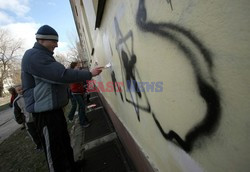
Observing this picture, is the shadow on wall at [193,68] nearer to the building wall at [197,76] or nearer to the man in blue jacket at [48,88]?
the building wall at [197,76]

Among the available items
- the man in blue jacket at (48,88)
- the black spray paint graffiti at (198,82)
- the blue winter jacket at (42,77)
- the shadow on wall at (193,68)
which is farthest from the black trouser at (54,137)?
the black spray paint graffiti at (198,82)

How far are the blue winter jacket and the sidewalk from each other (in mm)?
1487

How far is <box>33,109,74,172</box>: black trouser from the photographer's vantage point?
229 cm

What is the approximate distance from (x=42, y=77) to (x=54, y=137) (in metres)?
0.92

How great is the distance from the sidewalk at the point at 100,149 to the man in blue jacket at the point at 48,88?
0.77 meters

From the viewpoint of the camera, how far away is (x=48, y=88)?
2.20 meters

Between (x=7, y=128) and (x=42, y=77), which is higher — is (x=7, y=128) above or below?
below

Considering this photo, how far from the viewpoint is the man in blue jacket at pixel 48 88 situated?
6.96 feet

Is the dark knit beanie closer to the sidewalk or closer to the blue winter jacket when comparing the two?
the blue winter jacket

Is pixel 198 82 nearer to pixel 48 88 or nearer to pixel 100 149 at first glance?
pixel 48 88

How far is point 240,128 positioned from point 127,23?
3.75ft

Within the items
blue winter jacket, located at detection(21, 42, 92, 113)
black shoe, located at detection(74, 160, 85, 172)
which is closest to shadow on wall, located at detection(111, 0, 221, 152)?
blue winter jacket, located at detection(21, 42, 92, 113)

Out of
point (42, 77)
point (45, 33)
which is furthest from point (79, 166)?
point (45, 33)

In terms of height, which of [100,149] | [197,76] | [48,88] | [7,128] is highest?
[197,76]
